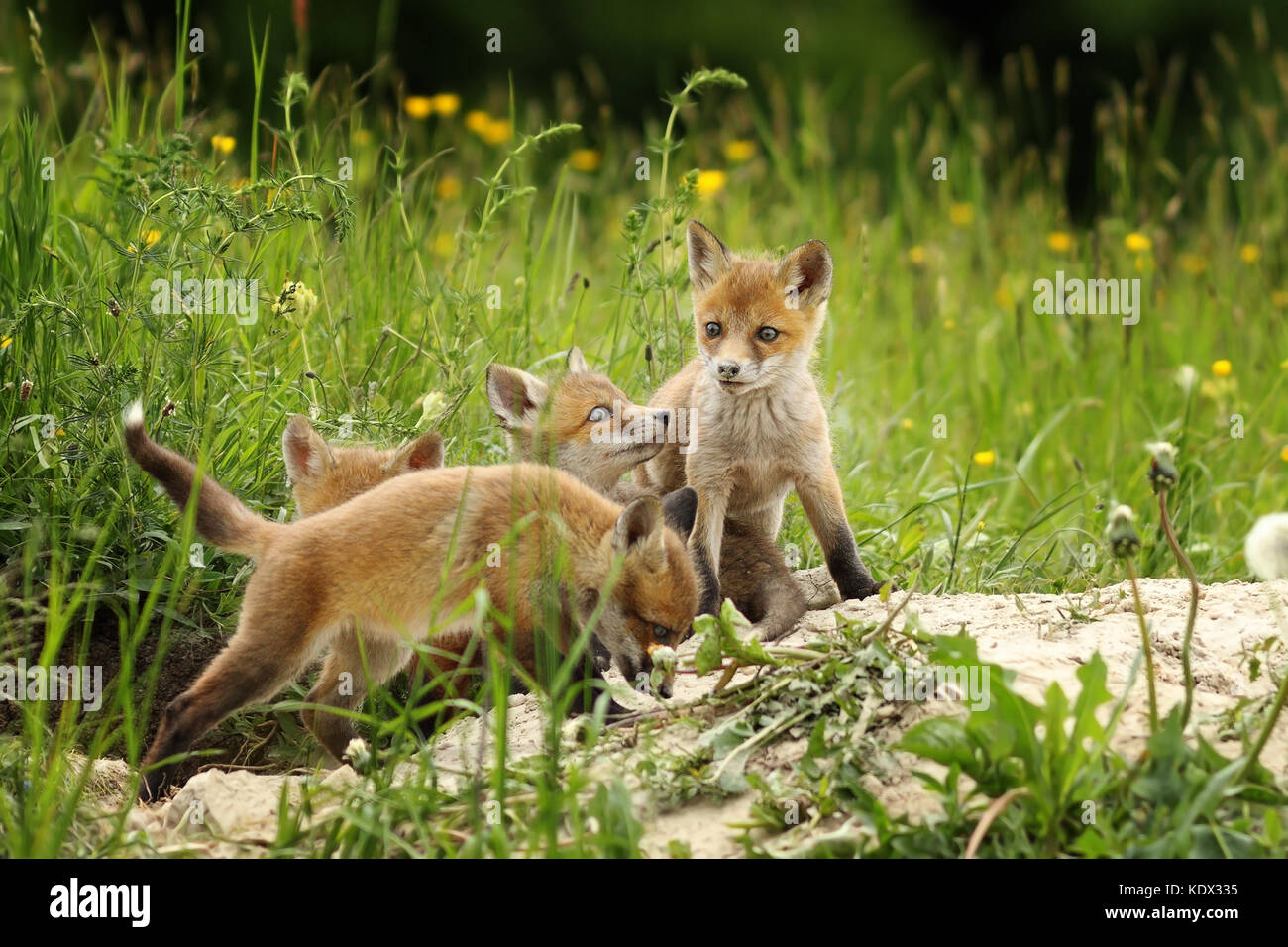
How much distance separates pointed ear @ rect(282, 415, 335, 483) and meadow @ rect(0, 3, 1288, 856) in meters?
0.15

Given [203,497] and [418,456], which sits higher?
[418,456]

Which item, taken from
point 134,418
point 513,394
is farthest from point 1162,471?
point 513,394

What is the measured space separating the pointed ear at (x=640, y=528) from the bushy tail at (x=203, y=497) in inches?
36.5

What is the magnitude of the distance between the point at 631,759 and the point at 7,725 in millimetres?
1898

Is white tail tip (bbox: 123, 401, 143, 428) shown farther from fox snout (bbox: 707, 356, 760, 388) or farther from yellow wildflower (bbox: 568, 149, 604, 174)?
yellow wildflower (bbox: 568, 149, 604, 174)

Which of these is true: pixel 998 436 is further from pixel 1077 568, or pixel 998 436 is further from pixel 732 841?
pixel 732 841

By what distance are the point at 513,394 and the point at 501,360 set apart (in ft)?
1.66

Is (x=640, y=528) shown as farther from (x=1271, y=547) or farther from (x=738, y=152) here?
(x=738, y=152)

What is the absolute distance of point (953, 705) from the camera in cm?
294

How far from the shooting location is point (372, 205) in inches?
211

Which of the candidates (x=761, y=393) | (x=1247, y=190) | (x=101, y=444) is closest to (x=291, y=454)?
(x=101, y=444)

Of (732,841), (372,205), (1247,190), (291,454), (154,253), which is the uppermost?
(1247,190)

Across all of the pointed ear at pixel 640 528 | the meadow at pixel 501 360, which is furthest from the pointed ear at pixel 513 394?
the pointed ear at pixel 640 528

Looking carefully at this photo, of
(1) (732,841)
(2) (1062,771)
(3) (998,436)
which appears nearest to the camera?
(2) (1062,771)
